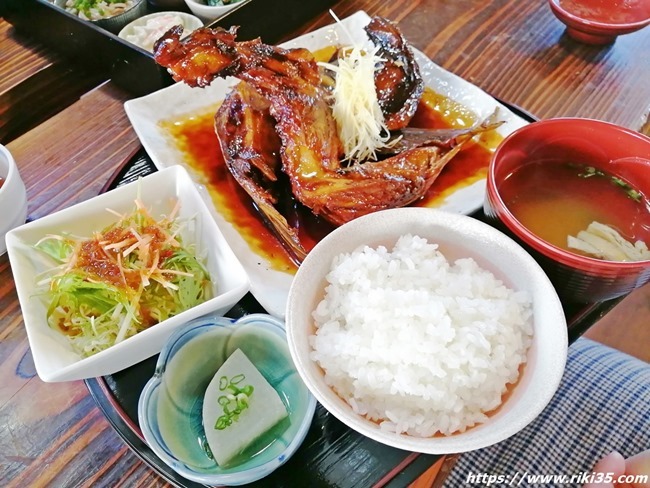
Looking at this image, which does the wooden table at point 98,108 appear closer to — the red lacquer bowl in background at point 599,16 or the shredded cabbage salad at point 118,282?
the red lacquer bowl in background at point 599,16

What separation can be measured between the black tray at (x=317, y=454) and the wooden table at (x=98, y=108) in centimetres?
6

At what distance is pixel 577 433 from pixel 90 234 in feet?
5.51

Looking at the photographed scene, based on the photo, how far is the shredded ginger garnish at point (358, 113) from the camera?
178 cm

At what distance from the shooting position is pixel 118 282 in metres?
1.38

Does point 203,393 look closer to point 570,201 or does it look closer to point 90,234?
point 90,234

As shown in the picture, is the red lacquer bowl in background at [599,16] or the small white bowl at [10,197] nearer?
the small white bowl at [10,197]

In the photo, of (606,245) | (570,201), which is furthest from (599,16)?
(606,245)

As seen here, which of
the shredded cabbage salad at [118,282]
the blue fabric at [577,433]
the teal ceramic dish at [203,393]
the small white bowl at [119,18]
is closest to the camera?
the teal ceramic dish at [203,393]

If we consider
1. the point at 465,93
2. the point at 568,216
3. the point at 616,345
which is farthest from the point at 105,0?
the point at 616,345

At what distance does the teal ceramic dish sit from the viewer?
3.65 feet

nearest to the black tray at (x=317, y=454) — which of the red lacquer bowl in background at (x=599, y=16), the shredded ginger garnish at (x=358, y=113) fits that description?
the shredded ginger garnish at (x=358, y=113)

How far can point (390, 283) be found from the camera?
1.29m

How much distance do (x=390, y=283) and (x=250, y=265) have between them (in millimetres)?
469

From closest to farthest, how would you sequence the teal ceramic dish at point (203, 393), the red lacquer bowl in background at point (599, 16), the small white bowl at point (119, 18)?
the teal ceramic dish at point (203, 393), the red lacquer bowl in background at point (599, 16), the small white bowl at point (119, 18)
